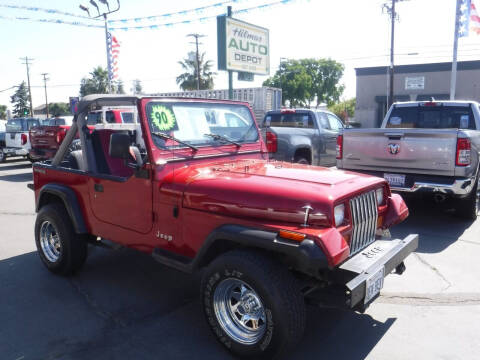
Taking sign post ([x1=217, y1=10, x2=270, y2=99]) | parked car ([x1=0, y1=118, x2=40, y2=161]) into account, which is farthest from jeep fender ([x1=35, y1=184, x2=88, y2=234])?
parked car ([x1=0, y1=118, x2=40, y2=161])

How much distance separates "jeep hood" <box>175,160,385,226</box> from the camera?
2686mm

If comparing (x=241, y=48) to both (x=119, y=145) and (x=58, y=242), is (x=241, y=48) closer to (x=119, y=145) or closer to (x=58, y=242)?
(x=58, y=242)

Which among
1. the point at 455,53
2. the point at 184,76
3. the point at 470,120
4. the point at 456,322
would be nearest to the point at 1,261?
the point at 456,322

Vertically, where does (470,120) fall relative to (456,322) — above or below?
above

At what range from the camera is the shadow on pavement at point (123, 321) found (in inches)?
120

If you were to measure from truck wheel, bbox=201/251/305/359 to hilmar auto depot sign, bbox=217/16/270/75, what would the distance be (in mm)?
11182

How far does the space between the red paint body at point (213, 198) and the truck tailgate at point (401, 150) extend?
8.13 feet

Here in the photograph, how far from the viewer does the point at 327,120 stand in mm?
10484

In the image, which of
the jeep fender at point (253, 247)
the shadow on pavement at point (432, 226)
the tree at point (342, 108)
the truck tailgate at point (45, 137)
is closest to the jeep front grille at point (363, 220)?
the jeep fender at point (253, 247)

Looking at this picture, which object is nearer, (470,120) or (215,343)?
(215,343)

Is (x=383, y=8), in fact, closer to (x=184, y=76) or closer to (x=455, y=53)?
(x=455, y=53)

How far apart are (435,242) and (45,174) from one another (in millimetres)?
5019

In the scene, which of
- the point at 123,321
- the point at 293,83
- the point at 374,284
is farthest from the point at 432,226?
the point at 293,83

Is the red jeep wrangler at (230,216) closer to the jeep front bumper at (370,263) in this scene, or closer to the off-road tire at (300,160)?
the jeep front bumper at (370,263)
